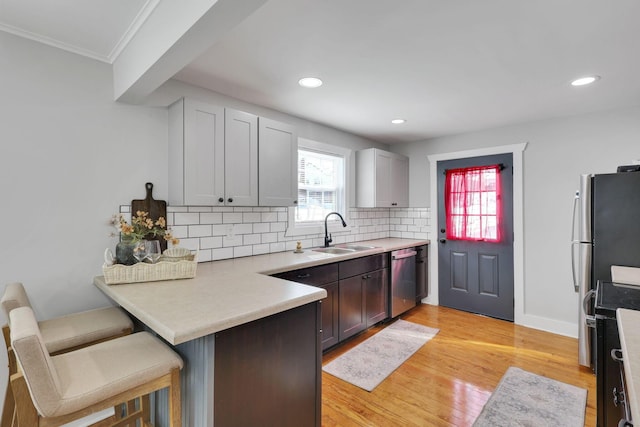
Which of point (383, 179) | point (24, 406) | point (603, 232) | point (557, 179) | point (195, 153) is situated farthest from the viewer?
point (383, 179)

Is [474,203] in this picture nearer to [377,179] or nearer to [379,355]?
[377,179]

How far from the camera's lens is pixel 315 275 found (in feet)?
8.79

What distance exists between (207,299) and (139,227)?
980 mm

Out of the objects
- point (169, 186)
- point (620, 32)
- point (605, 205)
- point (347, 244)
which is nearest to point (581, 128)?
point (605, 205)

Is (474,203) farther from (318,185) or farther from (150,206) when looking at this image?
(150,206)

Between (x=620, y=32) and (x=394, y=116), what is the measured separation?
182cm

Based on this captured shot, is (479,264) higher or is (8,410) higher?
(479,264)

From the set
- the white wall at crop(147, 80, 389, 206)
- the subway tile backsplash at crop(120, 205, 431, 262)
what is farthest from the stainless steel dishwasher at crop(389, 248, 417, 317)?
the white wall at crop(147, 80, 389, 206)

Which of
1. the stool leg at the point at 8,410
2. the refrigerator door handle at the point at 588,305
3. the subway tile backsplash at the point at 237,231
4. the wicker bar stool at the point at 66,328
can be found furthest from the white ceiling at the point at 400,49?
the stool leg at the point at 8,410

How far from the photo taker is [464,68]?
221cm

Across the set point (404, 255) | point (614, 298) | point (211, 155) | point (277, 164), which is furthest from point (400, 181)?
point (614, 298)

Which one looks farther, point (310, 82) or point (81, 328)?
point (310, 82)

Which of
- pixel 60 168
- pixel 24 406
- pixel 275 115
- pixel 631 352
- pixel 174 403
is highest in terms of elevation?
pixel 275 115

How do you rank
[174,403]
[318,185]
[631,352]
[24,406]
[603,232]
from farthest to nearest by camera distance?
[318,185], [603,232], [174,403], [24,406], [631,352]
